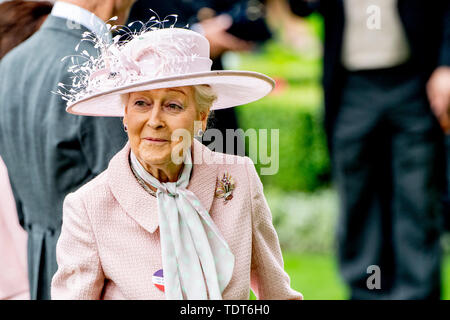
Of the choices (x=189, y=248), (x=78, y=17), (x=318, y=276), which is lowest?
(x=318, y=276)

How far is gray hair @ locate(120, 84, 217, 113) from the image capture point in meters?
2.16

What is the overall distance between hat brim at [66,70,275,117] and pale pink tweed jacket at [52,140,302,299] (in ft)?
0.52

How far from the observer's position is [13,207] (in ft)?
9.85

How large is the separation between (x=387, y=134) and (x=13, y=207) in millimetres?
2111

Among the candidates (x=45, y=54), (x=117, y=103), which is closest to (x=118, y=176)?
(x=117, y=103)

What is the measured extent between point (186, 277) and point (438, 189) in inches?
95.1

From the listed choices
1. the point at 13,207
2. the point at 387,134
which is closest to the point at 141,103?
the point at 13,207

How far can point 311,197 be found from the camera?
218 inches

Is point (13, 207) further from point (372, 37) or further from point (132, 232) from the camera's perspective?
point (372, 37)

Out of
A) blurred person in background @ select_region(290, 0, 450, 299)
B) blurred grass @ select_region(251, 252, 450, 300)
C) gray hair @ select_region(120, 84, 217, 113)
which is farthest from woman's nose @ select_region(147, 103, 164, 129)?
blurred grass @ select_region(251, 252, 450, 300)

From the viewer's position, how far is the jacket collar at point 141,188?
6.96 feet

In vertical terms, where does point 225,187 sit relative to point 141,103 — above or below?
below

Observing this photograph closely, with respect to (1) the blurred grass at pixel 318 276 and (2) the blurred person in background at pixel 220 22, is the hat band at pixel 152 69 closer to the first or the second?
(2) the blurred person in background at pixel 220 22

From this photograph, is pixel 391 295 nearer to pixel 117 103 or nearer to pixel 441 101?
pixel 441 101
